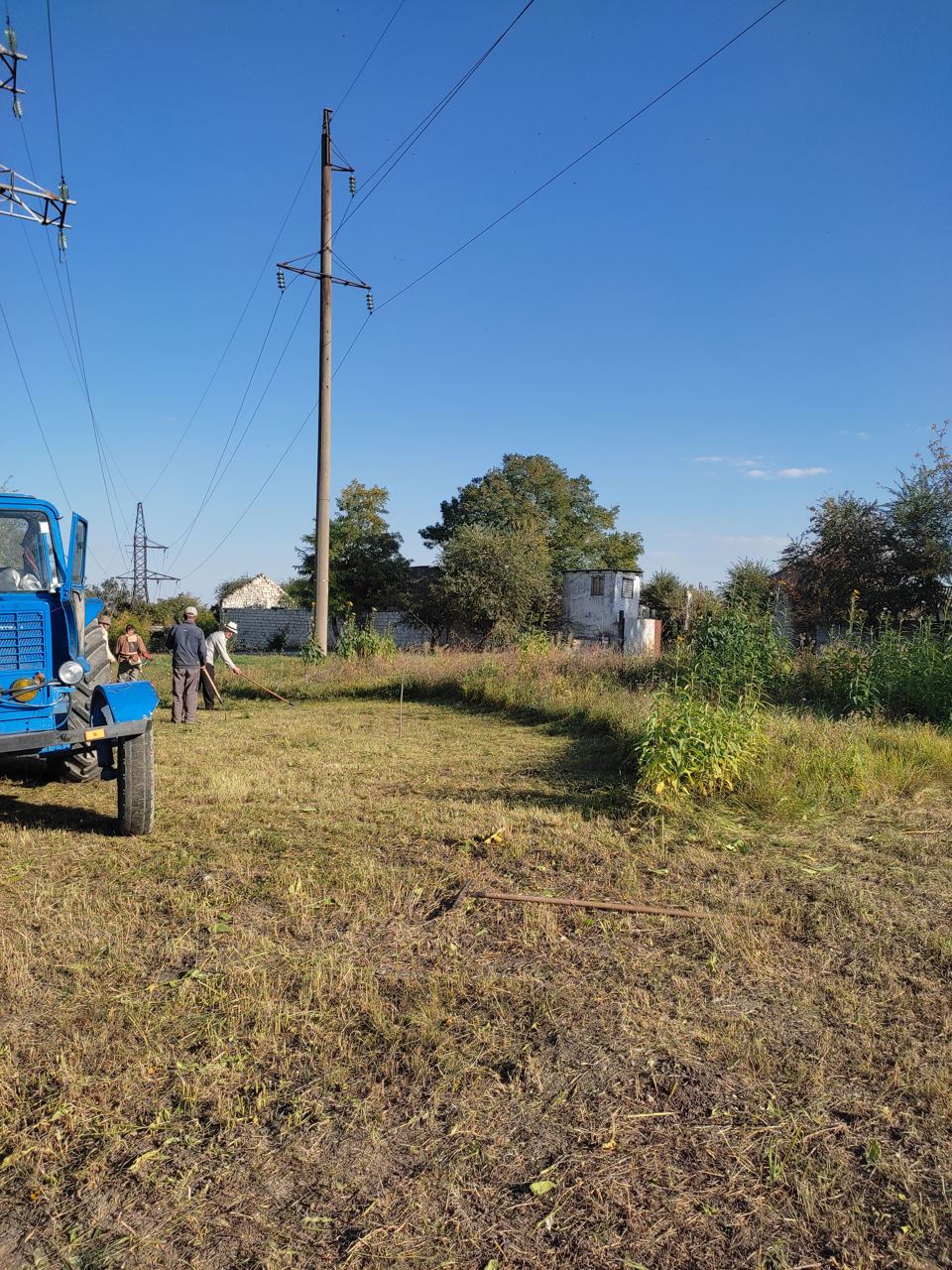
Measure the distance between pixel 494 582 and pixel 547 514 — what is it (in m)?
22.5

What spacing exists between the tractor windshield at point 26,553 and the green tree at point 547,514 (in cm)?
3630

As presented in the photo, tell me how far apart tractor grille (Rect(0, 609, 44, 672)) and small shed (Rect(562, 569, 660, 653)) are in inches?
937


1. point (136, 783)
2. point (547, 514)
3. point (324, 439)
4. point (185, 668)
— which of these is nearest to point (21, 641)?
point (136, 783)

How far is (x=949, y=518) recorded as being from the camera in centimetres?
1897

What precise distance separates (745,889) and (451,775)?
151 inches

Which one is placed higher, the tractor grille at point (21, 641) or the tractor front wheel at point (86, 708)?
the tractor grille at point (21, 641)

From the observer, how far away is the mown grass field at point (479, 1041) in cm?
229

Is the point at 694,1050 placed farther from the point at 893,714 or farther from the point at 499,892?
the point at 893,714

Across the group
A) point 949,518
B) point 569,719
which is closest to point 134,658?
point 569,719

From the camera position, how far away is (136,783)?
5969 millimetres

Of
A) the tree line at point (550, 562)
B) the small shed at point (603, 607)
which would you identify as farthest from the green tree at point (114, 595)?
the small shed at point (603, 607)

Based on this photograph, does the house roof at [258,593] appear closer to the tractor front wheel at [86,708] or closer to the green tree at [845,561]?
the green tree at [845,561]

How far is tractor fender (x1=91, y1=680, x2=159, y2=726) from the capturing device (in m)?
5.85

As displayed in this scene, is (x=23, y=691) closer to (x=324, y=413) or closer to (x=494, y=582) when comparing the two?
(x=324, y=413)
